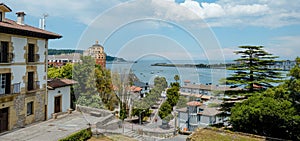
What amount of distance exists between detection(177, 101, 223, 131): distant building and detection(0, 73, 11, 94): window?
14525 mm

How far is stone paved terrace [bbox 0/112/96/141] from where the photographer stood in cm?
947

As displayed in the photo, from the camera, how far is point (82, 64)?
56.8ft

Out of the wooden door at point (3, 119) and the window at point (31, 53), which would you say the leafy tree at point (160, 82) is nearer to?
the window at point (31, 53)

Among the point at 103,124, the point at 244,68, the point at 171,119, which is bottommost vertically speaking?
the point at 171,119

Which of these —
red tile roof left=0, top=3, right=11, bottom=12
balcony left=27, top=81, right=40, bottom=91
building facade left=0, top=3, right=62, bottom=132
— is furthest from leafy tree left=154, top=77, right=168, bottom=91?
red tile roof left=0, top=3, right=11, bottom=12

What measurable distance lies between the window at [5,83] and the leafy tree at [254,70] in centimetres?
1148

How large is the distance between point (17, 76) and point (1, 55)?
1.28m

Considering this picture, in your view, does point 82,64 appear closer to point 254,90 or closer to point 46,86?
point 46,86

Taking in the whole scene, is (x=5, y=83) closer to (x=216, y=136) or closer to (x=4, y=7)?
(x=4, y=7)

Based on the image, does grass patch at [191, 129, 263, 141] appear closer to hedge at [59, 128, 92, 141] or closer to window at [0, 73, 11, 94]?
hedge at [59, 128, 92, 141]

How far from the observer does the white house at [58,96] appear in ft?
42.9

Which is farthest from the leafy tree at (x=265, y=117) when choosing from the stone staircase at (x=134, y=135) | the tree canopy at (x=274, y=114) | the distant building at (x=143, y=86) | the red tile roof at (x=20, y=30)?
the red tile roof at (x=20, y=30)

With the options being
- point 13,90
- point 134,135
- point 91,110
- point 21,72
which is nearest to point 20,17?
point 21,72

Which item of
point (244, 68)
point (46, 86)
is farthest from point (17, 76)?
point (244, 68)
